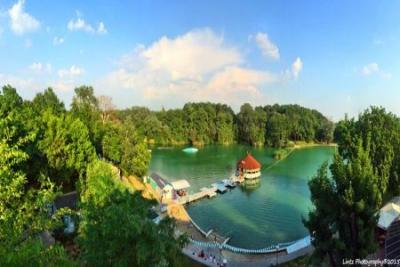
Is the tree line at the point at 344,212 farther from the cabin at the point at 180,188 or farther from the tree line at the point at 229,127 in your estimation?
the tree line at the point at 229,127

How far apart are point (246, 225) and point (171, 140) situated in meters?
51.5

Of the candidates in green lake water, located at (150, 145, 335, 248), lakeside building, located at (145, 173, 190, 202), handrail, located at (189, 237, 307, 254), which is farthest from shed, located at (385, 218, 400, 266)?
lakeside building, located at (145, 173, 190, 202)

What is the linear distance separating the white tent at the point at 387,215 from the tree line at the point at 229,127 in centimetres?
5307

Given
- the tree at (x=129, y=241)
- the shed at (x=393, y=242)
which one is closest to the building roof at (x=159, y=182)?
the shed at (x=393, y=242)

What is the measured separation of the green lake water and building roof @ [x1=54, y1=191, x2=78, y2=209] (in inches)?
349

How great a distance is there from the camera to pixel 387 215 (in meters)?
15.7

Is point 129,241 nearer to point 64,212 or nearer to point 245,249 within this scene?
point 64,212

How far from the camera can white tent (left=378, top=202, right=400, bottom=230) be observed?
15230 mm

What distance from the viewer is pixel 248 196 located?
31500 mm

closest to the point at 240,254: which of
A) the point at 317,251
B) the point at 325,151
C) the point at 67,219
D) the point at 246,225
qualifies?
the point at 246,225

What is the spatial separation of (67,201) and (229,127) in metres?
56.8

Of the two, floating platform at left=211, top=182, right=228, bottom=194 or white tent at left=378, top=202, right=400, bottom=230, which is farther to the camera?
floating platform at left=211, top=182, right=228, bottom=194

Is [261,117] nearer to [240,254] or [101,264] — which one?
[240,254]

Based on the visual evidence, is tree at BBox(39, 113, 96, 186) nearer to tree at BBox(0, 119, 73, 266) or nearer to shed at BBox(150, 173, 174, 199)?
shed at BBox(150, 173, 174, 199)
